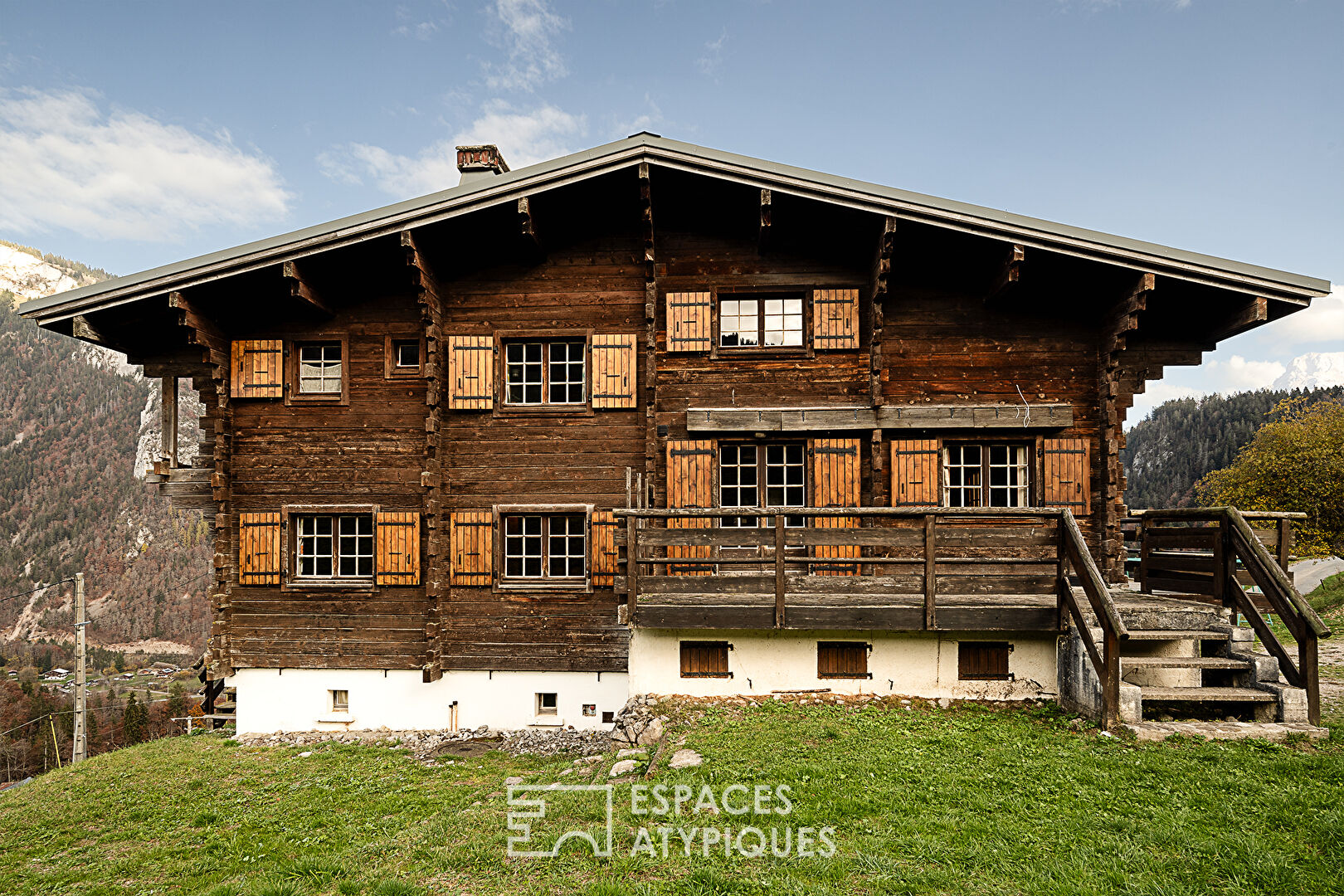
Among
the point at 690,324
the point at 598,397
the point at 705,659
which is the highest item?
the point at 690,324

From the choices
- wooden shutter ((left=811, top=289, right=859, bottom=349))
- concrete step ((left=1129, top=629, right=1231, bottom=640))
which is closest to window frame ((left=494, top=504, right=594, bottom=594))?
wooden shutter ((left=811, top=289, right=859, bottom=349))

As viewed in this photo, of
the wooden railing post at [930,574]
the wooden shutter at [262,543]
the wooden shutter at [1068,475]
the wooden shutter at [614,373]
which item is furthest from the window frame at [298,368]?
the wooden shutter at [1068,475]

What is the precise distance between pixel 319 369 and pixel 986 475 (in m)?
10.6

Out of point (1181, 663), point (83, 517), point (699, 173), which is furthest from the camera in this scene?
point (83, 517)

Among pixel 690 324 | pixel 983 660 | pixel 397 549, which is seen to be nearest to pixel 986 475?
pixel 983 660

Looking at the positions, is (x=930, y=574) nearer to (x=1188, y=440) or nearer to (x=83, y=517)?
(x=1188, y=440)

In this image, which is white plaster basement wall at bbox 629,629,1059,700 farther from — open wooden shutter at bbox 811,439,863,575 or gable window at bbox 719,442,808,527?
gable window at bbox 719,442,808,527

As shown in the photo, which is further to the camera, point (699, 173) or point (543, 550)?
point (543, 550)

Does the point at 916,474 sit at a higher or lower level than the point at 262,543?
higher

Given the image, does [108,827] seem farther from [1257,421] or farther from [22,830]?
[1257,421]

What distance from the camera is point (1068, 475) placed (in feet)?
32.4

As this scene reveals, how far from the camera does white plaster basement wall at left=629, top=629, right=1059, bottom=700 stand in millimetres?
8484

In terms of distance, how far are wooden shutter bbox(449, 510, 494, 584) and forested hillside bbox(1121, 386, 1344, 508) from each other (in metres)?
50.0

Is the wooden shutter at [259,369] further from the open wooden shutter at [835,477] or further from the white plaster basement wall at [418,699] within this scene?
the open wooden shutter at [835,477]
